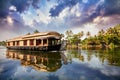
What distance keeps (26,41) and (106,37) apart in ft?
28.5

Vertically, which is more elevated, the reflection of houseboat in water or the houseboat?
the houseboat

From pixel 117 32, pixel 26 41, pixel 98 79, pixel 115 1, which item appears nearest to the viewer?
pixel 98 79

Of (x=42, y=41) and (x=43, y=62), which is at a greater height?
(x=42, y=41)

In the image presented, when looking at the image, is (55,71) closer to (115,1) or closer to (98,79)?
(98,79)

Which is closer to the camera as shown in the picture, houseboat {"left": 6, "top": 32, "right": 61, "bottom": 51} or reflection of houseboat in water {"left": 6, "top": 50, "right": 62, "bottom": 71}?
reflection of houseboat in water {"left": 6, "top": 50, "right": 62, "bottom": 71}

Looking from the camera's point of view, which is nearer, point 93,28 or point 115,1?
point 115,1

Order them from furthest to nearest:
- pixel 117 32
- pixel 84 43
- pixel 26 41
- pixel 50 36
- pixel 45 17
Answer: pixel 84 43 → pixel 117 32 → pixel 26 41 → pixel 50 36 → pixel 45 17

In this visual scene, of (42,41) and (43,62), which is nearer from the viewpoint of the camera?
(43,62)

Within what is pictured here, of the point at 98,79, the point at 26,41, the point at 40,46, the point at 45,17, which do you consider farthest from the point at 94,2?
the point at 26,41

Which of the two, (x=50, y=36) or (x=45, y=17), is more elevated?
(x=45, y=17)

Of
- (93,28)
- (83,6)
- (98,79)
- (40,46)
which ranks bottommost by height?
(98,79)

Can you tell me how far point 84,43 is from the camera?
19625mm

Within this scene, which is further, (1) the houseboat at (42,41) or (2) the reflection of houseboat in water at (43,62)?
(1) the houseboat at (42,41)

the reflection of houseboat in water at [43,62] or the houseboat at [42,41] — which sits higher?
the houseboat at [42,41]
